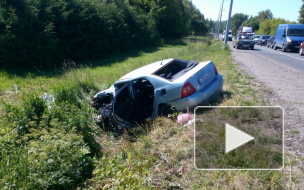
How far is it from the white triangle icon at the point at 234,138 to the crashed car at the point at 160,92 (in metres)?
2.05

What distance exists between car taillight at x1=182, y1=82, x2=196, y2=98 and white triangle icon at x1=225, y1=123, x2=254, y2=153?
203 centimetres

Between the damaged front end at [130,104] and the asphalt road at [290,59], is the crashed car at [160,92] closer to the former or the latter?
the damaged front end at [130,104]

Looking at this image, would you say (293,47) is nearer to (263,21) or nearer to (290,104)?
(290,104)

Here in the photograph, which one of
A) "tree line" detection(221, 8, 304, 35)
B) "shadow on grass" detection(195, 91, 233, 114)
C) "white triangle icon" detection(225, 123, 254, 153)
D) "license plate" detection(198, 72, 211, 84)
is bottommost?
"shadow on grass" detection(195, 91, 233, 114)

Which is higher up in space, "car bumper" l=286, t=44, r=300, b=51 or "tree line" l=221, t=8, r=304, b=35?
"tree line" l=221, t=8, r=304, b=35

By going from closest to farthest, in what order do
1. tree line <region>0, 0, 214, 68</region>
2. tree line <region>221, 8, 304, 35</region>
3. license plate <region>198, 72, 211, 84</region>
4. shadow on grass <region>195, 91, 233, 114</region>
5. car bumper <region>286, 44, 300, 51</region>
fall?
license plate <region>198, 72, 211, 84</region>, shadow on grass <region>195, 91, 233, 114</region>, tree line <region>0, 0, 214, 68</region>, car bumper <region>286, 44, 300, 51</region>, tree line <region>221, 8, 304, 35</region>

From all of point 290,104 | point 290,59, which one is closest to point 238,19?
point 290,59

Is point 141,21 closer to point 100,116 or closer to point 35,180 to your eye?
point 100,116

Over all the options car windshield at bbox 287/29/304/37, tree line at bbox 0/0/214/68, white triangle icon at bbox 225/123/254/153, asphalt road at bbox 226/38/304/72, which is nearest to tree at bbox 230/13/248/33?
car windshield at bbox 287/29/304/37

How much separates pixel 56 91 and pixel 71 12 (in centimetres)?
1045

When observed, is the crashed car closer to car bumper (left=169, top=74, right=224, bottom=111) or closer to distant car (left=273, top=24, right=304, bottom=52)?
car bumper (left=169, top=74, right=224, bottom=111)

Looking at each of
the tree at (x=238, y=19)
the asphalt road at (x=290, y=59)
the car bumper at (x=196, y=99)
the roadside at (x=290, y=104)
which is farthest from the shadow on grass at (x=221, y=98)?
the tree at (x=238, y=19)
